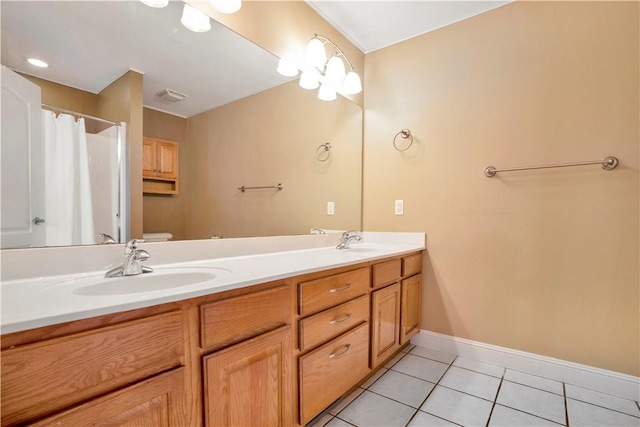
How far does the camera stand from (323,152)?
83.0 inches

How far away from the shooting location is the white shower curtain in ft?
3.09

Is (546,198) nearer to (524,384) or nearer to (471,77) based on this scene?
(471,77)

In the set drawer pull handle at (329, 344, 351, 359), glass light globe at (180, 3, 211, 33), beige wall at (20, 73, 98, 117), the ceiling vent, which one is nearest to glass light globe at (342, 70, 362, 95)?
glass light globe at (180, 3, 211, 33)

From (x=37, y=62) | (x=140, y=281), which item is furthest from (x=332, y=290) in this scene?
(x=37, y=62)

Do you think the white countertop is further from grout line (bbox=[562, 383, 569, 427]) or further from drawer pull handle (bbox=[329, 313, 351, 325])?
grout line (bbox=[562, 383, 569, 427])

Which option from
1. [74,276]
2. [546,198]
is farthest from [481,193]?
[74,276]

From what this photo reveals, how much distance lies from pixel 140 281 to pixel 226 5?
127cm

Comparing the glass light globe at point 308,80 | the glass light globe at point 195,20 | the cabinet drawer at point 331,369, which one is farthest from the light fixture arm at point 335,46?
the cabinet drawer at point 331,369

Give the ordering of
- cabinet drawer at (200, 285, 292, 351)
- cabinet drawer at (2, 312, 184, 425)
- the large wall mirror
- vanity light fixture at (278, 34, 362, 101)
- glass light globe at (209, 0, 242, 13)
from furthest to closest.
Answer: vanity light fixture at (278, 34, 362, 101), glass light globe at (209, 0, 242, 13), the large wall mirror, cabinet drawer at (200, 285, 292, 351), cabinet drawer at (2, 312, 184, 425)

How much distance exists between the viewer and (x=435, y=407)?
1440 millimetres

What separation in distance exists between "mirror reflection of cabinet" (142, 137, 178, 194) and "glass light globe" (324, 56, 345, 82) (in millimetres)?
1187

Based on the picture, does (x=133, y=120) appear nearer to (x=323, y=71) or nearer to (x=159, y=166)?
(x=159, y=166)

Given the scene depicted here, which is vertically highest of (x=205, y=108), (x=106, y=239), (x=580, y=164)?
(x=205, y=108)

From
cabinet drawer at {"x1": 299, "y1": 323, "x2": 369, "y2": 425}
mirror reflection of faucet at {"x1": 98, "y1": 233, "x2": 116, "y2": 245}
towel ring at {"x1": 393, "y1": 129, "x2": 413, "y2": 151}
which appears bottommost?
cabinet drawer at {"x1": 299, "y1": 323, "x2": 369, "y2": 425}
